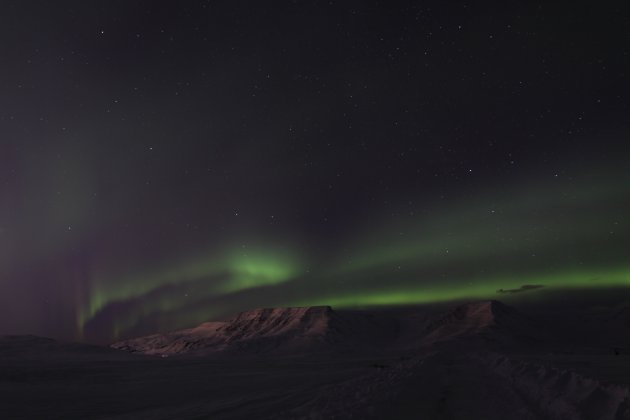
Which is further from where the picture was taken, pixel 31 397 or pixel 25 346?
pixel 25 346

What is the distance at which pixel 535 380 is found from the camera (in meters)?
17.8

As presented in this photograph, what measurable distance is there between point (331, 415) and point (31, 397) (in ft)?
81.6

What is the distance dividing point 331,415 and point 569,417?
18.8 ft

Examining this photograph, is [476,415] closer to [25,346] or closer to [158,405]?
[158,405]

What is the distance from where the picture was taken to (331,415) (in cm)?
1226

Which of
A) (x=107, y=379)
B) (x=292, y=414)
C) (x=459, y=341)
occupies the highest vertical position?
(x=292, y=414)

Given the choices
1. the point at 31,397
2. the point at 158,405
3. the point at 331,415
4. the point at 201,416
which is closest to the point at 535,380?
the point at 331,415

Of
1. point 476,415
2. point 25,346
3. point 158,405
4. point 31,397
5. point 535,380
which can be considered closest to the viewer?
point 476,415

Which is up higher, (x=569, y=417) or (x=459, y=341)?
(x=569, y=417)

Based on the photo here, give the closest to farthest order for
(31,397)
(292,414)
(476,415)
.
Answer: (476,415), (292,414), (31,397)

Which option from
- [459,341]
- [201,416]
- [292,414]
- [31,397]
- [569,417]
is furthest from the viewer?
[459,341]

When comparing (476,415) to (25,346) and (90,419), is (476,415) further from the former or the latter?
(25,346)

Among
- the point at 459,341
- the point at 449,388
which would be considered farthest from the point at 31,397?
the point at 459,341

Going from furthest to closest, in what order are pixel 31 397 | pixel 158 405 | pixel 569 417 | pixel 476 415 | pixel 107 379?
pixel 107 379 < pixel 31 397 < pixel 158 405 < pixel 476 415 < pixel 569 417
